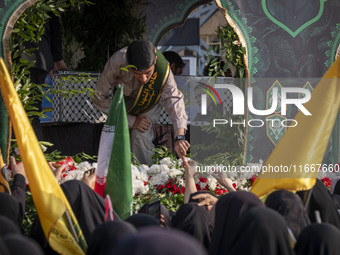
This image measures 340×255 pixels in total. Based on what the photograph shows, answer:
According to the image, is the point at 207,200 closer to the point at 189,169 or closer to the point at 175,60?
the point at 189,169

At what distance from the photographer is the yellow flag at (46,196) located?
354 cm

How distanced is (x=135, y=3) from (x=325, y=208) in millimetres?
4810

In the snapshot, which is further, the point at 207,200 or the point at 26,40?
the point at 26,40

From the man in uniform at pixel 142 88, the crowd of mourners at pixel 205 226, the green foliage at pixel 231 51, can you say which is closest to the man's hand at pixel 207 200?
the crowd of mourners at pixel 205 226

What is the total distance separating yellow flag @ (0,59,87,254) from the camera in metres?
3.54

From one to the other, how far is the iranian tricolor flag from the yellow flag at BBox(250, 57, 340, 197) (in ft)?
3.16

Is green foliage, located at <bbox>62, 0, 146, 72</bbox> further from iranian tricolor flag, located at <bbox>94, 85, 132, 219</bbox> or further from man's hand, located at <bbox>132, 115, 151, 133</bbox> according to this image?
iranian tricolor flag, located at <bbox>94, 85, 132, 219</bbox>

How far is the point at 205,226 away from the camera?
12.9ft

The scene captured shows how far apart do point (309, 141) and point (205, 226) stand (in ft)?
3.21

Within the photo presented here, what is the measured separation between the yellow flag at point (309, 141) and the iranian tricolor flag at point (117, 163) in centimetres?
96

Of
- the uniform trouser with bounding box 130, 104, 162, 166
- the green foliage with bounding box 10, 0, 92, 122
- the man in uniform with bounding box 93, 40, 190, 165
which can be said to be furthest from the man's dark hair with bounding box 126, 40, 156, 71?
the uniform trouser with bounding box 130, 104, 162, 166

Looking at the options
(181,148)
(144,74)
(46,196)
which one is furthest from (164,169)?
(46,196)

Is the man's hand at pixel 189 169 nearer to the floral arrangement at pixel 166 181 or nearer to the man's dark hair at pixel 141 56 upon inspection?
the floral arrangement at pixel 166 181

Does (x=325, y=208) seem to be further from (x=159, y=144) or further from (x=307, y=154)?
(x=159, y=144)
